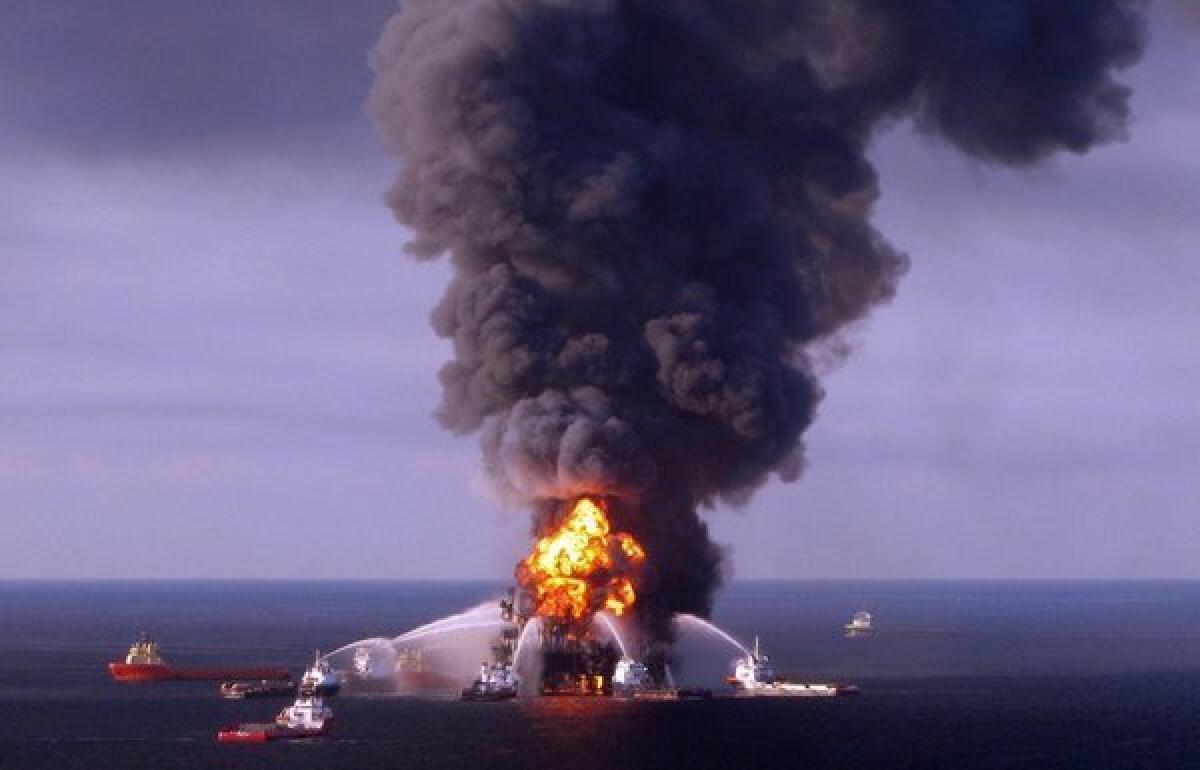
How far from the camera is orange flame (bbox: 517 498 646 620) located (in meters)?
143

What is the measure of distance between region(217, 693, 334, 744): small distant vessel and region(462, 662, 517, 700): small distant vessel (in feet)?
52.1

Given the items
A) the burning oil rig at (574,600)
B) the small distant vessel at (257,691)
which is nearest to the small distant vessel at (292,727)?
the burning oil rig at (574,600)

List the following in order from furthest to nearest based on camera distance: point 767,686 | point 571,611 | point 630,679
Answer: point 767,686 < point 630,679 < point 571,611

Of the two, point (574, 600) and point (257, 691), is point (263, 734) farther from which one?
point (257, 691)

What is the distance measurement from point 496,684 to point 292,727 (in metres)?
20.2

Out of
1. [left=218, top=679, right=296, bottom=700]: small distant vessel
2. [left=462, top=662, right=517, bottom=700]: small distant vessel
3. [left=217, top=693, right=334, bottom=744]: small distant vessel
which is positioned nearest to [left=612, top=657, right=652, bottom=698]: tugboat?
[left=462, top=662, right=517, bottom=700]: small distant vessel

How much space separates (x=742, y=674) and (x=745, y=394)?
44.2m

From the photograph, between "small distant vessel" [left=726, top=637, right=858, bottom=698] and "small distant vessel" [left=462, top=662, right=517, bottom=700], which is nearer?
"small distant vessel" [left=462, top=662, right=517, bottom=700]

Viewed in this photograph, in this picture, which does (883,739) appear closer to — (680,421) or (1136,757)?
(1136,757)

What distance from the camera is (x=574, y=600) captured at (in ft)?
481

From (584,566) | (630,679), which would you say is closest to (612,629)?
(630,679)

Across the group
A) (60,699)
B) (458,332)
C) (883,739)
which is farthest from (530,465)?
(60,699)

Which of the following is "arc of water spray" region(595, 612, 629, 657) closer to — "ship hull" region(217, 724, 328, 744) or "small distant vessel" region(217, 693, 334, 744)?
"small distant vessel" region(217, 693, 334, 744)

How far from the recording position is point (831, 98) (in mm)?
164875
